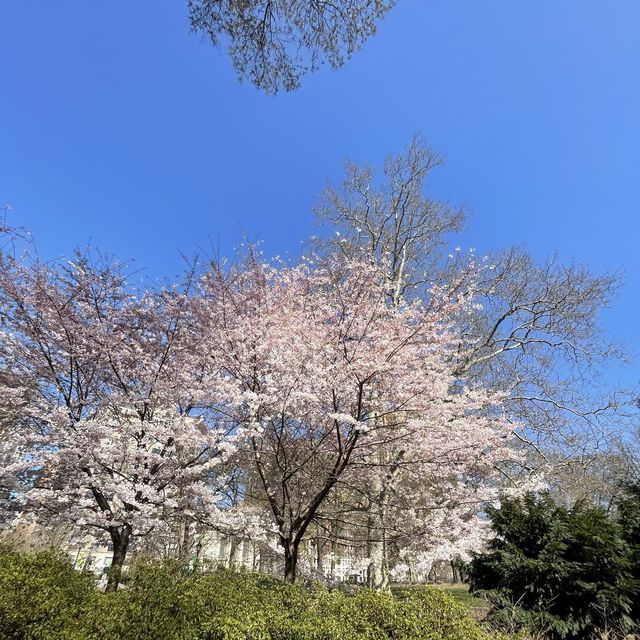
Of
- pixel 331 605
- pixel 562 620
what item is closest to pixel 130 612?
pixel 331 605

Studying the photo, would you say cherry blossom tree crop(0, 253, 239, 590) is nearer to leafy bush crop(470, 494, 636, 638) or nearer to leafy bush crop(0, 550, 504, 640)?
leafy bush crop(0, 550, 504, 640)

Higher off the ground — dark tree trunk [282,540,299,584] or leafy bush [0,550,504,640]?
dark tree trunk [282,540,299,584]

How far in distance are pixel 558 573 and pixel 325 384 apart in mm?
4525

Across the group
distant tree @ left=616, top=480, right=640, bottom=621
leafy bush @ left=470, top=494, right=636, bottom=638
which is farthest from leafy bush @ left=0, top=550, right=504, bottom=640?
distant tree @ left=616, top=480, right=640, bottom=621

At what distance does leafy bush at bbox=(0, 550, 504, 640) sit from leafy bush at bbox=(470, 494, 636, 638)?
3674 mm

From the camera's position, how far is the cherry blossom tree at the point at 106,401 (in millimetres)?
5980

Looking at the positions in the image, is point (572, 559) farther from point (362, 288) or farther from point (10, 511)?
point (10, 511)

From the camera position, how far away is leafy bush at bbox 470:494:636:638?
576cm

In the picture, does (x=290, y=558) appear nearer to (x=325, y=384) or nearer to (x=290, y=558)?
(x=290, y=558)

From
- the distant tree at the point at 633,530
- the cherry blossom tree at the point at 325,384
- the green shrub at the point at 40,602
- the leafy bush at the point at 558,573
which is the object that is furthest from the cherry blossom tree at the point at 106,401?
the distant tree at the point at 633,530

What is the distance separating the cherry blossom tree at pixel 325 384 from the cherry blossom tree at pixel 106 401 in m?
0.73

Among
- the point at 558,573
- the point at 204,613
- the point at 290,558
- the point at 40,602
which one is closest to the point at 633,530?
the point at 558,573

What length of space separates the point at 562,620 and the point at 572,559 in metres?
0.93

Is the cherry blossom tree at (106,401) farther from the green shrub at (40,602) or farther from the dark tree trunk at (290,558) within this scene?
the green shrub at (40,602)
